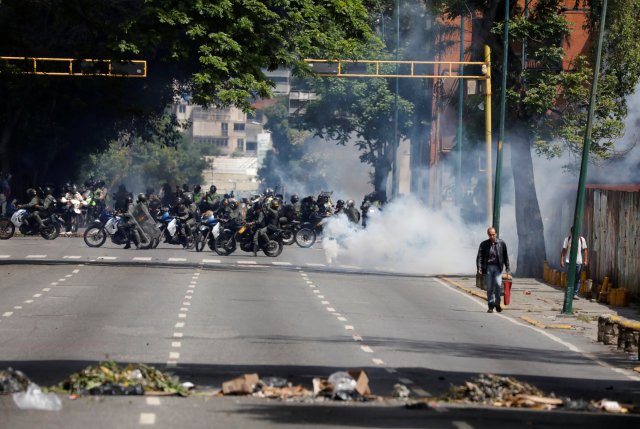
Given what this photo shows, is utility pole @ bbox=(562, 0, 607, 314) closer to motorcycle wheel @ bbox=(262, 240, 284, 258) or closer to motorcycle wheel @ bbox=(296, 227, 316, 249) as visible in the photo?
motorcycle wheel @ bbox=(262, 240, 284, 258)

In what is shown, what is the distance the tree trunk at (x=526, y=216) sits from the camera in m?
39.7

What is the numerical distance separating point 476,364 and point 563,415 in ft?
15.2

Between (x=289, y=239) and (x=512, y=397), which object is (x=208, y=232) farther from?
(x=512, y=397)

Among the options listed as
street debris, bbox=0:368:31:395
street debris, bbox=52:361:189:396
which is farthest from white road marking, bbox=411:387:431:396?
street debris, bbox=0:368:31:395

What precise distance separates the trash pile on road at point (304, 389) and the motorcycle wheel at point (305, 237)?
35.4m

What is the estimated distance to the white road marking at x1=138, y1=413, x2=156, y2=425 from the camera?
12164mm

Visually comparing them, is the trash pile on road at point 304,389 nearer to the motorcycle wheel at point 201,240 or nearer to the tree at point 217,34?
the tree at point 217,34

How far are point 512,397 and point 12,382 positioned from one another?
4.97 metres

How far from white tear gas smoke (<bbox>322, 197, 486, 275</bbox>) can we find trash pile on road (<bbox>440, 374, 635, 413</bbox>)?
2659 centimetres

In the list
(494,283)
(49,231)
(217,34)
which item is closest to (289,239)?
(49,231)

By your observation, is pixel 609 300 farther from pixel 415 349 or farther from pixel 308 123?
pixel 308 123

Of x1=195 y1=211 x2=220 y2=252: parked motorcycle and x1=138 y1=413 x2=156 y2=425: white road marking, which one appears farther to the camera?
x1=195 y1=211 x2=220 y2=252: parked motorcycle

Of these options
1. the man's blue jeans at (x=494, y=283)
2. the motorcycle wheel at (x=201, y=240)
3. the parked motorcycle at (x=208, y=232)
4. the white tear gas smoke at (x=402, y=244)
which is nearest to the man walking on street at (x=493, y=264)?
the man's blue jeans at (x=494, y=283)

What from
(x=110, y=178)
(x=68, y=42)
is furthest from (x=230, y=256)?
(x=110, y=178)
